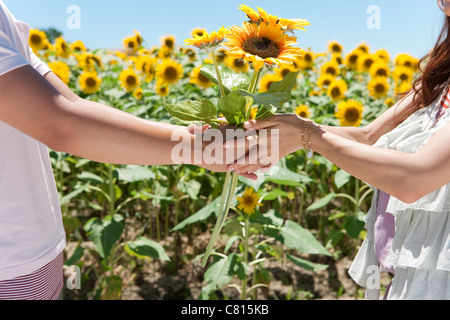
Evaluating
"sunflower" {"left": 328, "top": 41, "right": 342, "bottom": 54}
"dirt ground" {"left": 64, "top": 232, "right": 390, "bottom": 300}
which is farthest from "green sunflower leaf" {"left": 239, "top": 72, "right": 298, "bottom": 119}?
"sunflower" {"left": 328, "top": 41, "right": 342, "bottom": 54}

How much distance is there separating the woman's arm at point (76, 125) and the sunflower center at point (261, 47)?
0.21 metres

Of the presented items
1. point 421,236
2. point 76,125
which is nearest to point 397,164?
point 421,236

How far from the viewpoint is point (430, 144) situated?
0.84 m

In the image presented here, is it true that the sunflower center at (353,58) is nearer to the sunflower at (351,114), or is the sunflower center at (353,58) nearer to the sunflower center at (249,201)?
the sunflower at (351,114)

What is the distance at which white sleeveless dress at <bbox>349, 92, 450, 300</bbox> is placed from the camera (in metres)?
0.89

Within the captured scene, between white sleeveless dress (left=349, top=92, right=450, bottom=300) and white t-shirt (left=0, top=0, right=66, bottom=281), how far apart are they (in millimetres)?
715

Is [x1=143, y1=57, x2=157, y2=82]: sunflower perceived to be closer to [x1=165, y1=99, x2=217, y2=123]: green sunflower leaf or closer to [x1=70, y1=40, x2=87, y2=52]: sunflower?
[x1=70, y1=40, x2=87, y2=52]: sunflower

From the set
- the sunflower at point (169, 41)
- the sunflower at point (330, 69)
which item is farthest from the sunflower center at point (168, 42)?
the sunflower at point (330, 69)

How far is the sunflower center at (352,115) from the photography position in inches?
87.2

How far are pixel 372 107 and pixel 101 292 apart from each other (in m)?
1.91

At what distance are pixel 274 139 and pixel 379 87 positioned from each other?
6.49 feet

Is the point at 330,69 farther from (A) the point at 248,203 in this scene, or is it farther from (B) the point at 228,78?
(B) the point at 228,78

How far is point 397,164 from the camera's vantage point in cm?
85
